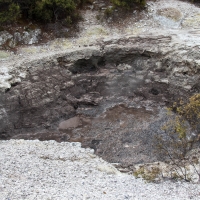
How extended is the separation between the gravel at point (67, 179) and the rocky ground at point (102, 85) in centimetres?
24

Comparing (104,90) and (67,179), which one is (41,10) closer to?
(104,90)

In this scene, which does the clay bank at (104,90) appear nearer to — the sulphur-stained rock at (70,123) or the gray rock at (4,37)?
the sulphur-stained rock at (70,123)

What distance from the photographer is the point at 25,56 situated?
111 feet

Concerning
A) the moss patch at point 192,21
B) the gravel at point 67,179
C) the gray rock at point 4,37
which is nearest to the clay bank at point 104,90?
the moss patch at point 192,21

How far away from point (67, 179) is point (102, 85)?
59.3 ft

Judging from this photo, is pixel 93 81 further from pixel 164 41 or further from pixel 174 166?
pixel 174 166

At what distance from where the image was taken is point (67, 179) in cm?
2023

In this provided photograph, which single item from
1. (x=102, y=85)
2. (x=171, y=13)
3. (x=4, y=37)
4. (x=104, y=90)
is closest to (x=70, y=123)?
(x=104, y=90)

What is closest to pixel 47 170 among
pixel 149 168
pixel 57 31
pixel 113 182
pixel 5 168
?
pixel 5 168

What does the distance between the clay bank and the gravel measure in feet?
15.3

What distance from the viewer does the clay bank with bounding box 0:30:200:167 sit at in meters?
30.1

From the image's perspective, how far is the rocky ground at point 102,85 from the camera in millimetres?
28703

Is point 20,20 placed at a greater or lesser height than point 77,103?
greater

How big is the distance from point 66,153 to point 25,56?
48.1 feet
